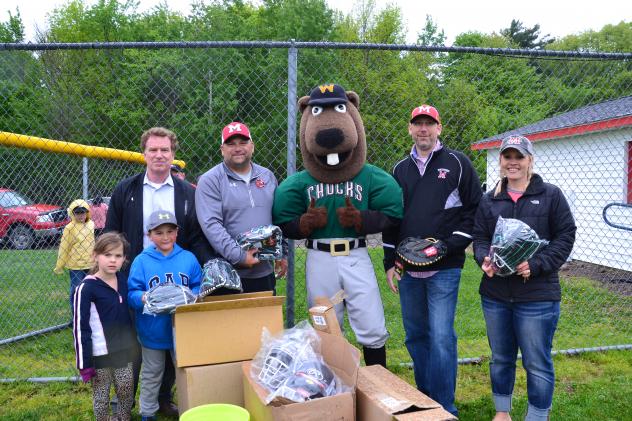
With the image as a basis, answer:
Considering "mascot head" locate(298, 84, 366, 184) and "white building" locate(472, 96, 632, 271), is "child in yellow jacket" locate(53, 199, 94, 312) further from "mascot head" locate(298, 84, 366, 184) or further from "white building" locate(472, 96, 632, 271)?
"white building" locate(472, 96, 632, 271)

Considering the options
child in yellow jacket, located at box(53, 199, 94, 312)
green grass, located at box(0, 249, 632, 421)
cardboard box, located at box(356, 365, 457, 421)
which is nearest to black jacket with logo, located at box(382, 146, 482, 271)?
Answer: cardboard box, located at box(356, 365, 457, 421)

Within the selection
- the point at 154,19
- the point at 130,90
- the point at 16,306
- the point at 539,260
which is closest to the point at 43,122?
the point at 130,90

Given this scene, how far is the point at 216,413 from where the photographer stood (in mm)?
2557

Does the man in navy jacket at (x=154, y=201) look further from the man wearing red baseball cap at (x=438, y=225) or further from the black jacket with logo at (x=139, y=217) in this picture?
the man wearing red baseball cap at (x=438, y=225)

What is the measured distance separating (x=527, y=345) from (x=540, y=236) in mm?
643

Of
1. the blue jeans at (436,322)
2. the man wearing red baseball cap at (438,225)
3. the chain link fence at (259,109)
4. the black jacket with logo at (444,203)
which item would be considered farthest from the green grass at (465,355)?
the black jacket with logo at (444,203)

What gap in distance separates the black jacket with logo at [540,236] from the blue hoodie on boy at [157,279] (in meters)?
1.79

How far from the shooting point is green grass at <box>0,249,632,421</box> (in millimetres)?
3674

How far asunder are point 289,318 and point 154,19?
98.0 ft

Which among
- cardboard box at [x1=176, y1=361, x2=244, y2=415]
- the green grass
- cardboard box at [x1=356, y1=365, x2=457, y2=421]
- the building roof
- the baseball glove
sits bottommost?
the green grass

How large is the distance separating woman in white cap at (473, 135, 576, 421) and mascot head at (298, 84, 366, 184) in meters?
0.89

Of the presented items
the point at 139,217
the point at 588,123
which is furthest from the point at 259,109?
the point at 588,123

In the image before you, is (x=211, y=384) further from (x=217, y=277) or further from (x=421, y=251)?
(x=421, y=251)

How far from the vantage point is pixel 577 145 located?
9.65m
